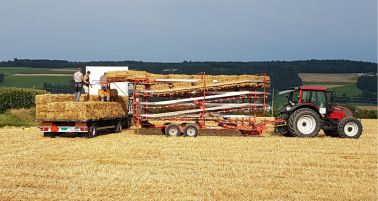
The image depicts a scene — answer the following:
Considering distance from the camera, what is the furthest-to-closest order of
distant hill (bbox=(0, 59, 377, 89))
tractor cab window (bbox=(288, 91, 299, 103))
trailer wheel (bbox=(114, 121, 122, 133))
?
distant hill (bbox=(0, 59, 377, 89)) → trailer wheel (bbox=(114, 121, 122, 133)) → tractor cab window (bbox=(288, 91, 299, 103))

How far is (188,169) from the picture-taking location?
12.6m

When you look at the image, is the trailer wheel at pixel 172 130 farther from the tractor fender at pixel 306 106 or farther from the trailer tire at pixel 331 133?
the trailer tire at pixel 331 133

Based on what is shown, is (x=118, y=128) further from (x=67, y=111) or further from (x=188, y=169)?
(x=188, y=169)

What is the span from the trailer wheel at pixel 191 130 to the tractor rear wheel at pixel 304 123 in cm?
331

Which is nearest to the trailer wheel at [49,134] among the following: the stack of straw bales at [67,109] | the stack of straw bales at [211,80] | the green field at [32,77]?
the stack of straw bales at [67,109]

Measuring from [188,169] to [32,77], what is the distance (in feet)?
188

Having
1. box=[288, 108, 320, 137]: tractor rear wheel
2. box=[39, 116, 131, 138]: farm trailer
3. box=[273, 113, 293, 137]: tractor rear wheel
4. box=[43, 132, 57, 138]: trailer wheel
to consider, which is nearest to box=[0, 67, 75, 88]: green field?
box=[43, 132, 57, 138]: trailer wheel

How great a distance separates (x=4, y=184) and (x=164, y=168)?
352 centimetres

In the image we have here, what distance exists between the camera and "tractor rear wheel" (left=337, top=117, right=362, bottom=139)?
2023 cm

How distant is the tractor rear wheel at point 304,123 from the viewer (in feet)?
65.8

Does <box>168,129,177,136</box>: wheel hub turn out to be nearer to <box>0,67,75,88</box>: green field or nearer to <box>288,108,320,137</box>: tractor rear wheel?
<box>288,108,320,137</box>: tractor rear wheel

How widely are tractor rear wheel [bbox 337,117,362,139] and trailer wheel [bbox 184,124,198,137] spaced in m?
5.06

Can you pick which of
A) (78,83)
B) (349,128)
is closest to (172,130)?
(78,83)

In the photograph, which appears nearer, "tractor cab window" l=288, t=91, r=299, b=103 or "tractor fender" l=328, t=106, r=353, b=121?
"tractor fender" l=328, t=106, r=353, b=121
